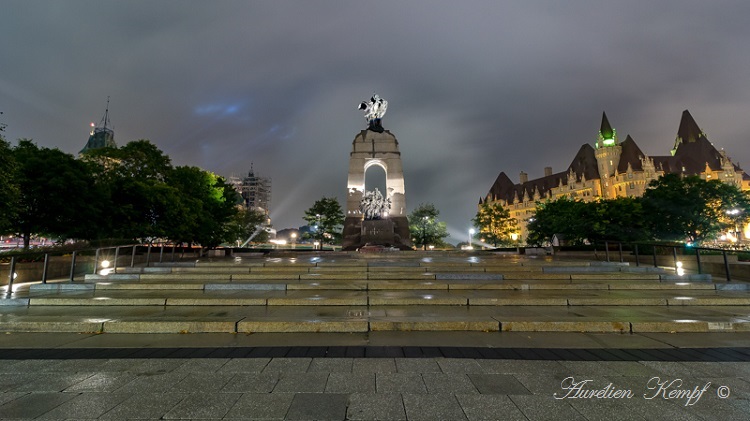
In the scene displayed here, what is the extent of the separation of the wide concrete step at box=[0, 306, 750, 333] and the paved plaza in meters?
0.03

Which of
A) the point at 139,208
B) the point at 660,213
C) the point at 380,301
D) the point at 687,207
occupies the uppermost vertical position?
the point at 687,207

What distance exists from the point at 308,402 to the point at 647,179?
378 feet

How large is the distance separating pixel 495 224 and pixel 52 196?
6286cm

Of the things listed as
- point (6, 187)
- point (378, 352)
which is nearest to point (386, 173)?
point (6, 187)

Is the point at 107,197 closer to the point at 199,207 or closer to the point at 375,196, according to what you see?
the point at 199,207

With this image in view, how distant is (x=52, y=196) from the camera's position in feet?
55.3

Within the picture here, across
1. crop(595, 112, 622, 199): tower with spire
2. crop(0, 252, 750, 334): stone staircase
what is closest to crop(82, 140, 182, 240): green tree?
crop(0, 252, 750, 334): stone staircase

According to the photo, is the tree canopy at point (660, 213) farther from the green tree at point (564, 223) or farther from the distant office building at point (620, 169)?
the distant office building at point (620, 169)

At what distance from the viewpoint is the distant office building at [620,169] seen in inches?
3499

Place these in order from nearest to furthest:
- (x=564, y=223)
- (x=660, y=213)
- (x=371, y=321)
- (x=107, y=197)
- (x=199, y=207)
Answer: (x=371, y=321) → (x=107, y=197) → (x=199, y=207) → (x=564, y=223) → (x=660, y=213)

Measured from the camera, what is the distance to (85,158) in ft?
95.0

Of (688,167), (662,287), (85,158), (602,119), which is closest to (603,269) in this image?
(662,287)

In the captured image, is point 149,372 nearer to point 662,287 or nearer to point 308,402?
point 308,402

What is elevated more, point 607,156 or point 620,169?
point 607,156
